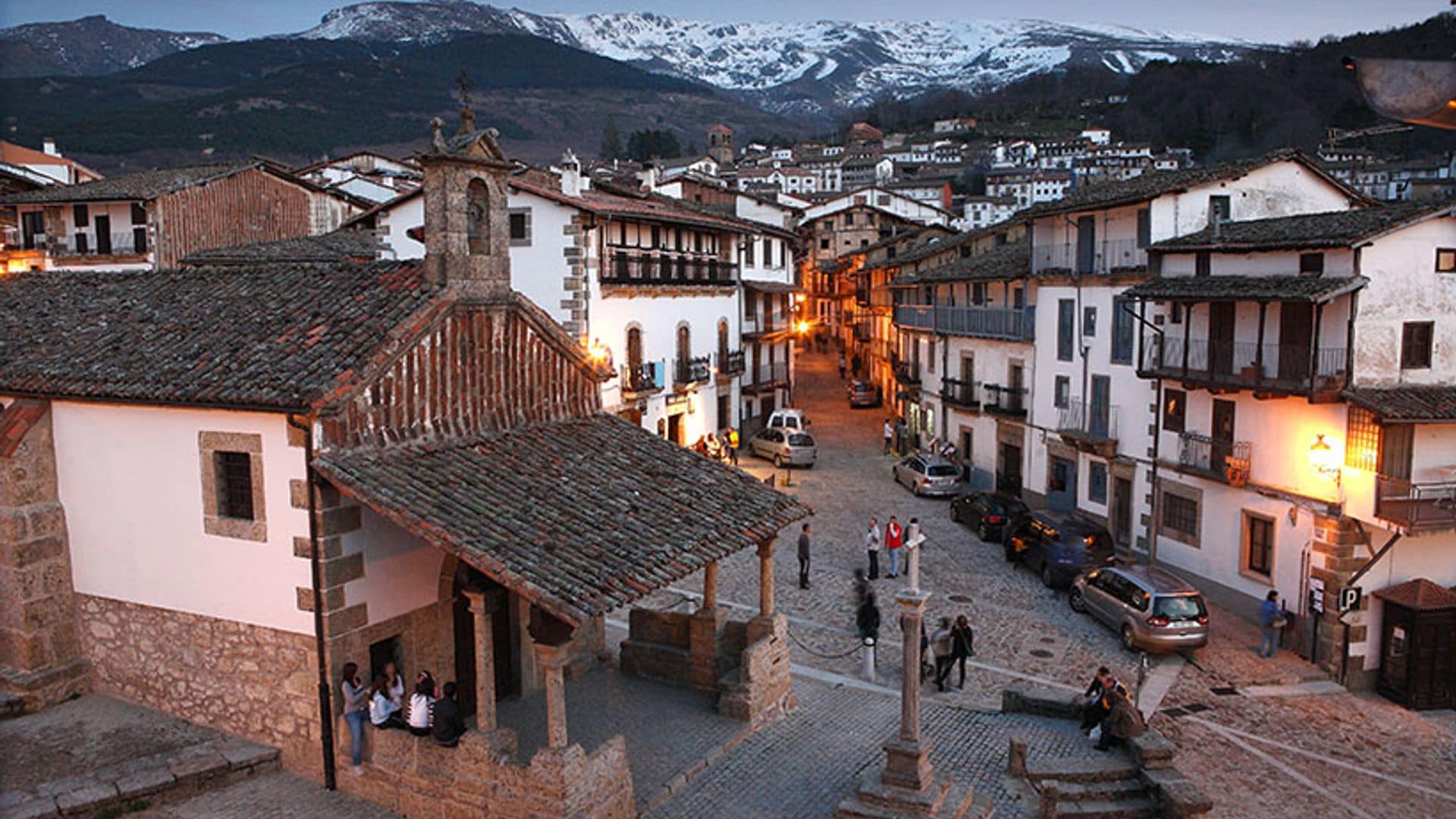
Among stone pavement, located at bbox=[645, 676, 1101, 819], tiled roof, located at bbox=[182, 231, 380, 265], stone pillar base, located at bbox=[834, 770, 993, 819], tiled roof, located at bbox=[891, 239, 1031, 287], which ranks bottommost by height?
stone pavement, located at bbox=[645, 676, 1101, 819]

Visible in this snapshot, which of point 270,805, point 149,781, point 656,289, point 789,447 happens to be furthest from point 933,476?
point 149,781

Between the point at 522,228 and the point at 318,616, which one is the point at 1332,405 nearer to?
the point at 318,616

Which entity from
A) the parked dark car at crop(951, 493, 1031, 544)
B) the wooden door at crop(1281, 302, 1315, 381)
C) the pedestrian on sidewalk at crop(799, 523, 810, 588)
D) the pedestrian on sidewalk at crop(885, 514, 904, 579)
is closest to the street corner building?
the pedestrian on sidewalk at crop(799, 523, 810, 588)

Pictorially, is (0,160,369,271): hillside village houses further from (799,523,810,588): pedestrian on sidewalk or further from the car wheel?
the car wheel

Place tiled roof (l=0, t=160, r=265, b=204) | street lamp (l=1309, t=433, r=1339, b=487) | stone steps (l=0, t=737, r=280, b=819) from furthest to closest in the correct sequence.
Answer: tiled roof (l=0, t=160, r=265, b=204) < street lamp (l=1309, t=433, r=1339, b=487) < stone steps (l=0, t=737, r=280, b=819)

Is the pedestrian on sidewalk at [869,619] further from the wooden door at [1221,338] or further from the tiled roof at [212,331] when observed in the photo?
the wooden door at [1221,338]

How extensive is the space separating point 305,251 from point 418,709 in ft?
80.6

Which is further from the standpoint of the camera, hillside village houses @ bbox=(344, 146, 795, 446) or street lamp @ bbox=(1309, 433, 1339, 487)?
hillside village houses @ bbox=(344, 146, 795, 446)

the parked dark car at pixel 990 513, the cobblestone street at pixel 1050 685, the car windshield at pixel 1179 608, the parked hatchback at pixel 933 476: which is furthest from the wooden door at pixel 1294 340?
the parked hatchback at pixel 933 476

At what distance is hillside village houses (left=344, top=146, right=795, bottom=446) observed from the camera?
109 feet

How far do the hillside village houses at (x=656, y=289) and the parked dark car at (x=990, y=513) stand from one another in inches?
410

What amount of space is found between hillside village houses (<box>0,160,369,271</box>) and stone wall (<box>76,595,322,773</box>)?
1084 inches

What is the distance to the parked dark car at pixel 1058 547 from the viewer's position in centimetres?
2500

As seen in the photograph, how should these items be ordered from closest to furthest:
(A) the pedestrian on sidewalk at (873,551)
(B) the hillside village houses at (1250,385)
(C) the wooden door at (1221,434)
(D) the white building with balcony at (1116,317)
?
(B) the hillside village houses at (1250,385)
(C) the wooden door at (1221,434)
(A) the pedestrian on sidewalk at (873,551)
(D) the white building with balcony at (1116,317)
